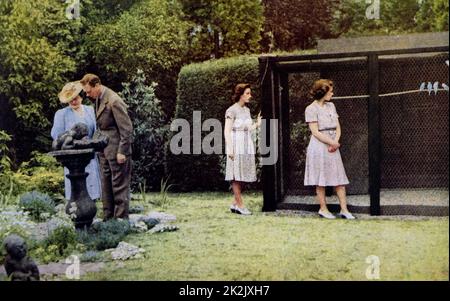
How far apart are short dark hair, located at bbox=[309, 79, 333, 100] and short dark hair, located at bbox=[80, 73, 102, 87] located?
1.75 metres

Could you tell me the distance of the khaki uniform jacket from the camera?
5566 millimetres

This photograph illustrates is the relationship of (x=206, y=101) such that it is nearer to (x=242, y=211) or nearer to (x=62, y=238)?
(x=242, y=211)

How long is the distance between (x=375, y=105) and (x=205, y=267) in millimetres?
2006

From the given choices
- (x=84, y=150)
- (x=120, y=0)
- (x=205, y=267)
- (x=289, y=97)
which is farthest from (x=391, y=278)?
(x=120, y=0)

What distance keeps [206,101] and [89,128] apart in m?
0.97

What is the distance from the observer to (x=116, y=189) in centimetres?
568

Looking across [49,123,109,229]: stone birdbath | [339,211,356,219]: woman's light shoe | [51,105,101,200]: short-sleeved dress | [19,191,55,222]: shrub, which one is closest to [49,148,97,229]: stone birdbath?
[49,123,109,229]: stone birdbath

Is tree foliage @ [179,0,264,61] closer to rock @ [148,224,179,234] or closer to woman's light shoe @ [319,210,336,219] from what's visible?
rock @ [148,224,179,234]

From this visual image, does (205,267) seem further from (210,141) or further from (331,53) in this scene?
(331,53)

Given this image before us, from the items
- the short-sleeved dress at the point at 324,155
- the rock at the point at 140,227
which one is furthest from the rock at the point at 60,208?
the short-sleeved dress at the point at 324,155

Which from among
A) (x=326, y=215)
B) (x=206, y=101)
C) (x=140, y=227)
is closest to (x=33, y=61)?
(x=206, y=101)

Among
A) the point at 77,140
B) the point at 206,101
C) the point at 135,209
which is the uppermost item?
the point at 206,101

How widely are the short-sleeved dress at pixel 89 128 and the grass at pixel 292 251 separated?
0.68 m

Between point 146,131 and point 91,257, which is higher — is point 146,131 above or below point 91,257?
above
